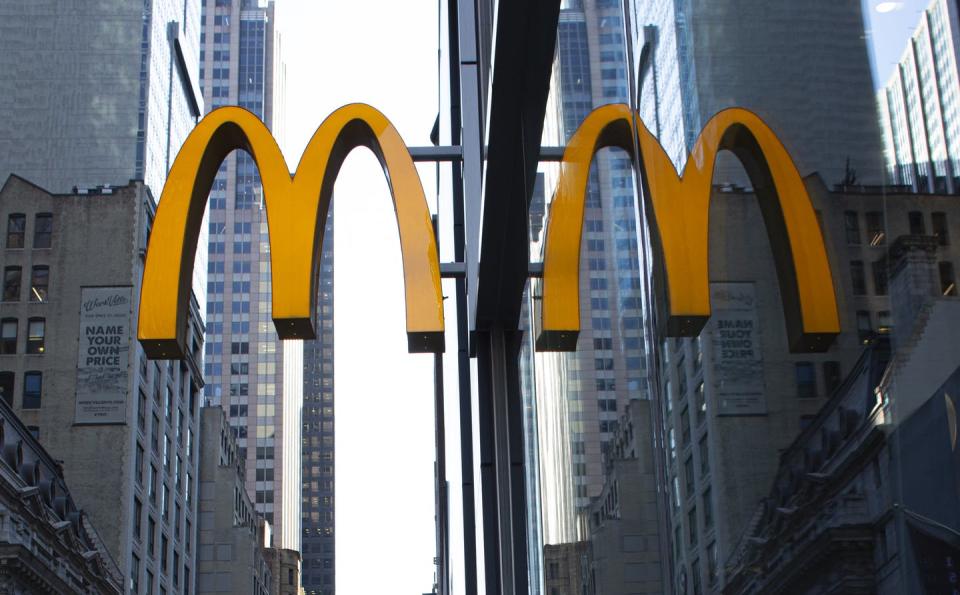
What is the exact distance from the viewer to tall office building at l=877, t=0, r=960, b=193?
99 centimetres

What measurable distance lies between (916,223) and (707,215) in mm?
872

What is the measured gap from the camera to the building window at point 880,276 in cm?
110

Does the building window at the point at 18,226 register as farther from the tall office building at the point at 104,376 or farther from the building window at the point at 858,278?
the building window at the point at 858,278

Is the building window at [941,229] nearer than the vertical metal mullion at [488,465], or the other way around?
the building window at [941,229]

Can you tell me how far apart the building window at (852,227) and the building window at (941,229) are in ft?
0.44

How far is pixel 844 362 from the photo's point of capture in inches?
47.3

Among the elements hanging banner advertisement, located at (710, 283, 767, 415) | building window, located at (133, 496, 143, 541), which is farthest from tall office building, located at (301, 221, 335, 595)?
hanging banner advertisement, located at (710, 283, 767, 415)

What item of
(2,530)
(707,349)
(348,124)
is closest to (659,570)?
(707,349)

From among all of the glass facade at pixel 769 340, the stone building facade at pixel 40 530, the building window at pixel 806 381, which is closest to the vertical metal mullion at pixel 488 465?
the glass facade at pixel 769 340

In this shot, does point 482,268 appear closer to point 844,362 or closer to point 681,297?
point 681,297

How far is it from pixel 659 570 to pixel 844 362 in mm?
1722

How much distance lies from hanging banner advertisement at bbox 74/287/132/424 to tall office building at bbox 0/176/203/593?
0.04 m

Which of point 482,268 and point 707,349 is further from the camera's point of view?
point 482,268

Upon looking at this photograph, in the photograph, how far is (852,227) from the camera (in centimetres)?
117
